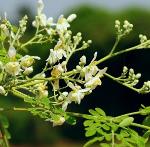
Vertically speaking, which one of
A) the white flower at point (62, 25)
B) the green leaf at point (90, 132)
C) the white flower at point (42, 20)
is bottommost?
the green leaf at point (90, 132)

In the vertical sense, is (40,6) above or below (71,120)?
above

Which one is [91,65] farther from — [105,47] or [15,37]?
[105,47]

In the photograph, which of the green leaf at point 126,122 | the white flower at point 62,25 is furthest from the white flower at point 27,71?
the green leaf at point 126,122

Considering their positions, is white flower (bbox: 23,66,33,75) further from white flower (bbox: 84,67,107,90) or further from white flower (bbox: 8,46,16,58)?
white flower (bbox: 84,67,107,90)

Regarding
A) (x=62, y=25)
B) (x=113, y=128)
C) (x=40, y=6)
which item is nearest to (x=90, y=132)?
(x=113, y=128)

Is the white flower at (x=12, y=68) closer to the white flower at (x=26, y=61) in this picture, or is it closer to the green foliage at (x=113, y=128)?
the white flower at (x=26, y=61)

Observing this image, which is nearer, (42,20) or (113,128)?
(113,128)

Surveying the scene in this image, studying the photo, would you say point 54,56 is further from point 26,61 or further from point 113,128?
point 113,128

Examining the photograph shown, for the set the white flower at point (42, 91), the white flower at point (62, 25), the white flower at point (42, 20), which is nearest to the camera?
the white flower at point (42, 91)

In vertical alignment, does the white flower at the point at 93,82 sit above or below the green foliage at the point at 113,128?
above

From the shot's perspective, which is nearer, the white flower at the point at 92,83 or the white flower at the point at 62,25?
the white flower at the point at 92,83

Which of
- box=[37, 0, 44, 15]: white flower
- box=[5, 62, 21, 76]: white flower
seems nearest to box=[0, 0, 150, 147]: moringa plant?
box=[5, 62, 21, 76]: white flower

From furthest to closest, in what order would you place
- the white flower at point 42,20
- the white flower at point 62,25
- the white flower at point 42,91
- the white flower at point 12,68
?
the white flower at point 42,20, the white flower at point 62,25, the white flower at point 42,91, the white flower at point 12,68
